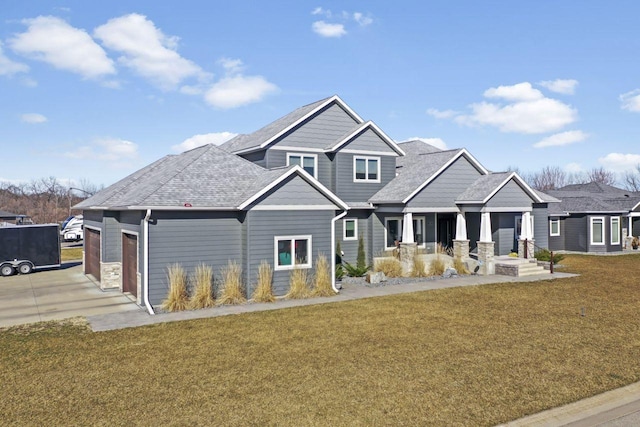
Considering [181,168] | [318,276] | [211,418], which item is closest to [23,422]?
[211,418]

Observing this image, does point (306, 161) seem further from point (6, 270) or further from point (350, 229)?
point (6, 270)

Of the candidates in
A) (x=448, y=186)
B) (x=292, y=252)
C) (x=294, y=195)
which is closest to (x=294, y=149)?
(x=294, y=195)

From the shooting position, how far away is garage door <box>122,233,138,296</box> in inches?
661

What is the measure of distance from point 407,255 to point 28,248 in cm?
1923

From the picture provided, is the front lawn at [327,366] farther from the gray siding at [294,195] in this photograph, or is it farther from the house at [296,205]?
the gray siding at [294,195]

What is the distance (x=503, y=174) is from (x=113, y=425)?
21.6m

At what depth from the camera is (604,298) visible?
1628 cm

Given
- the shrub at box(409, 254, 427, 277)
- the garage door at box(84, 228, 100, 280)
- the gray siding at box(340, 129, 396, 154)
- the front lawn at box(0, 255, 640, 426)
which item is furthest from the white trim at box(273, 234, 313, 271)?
the garage door at box(84, 228, 100, 280)

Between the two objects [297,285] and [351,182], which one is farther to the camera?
[351,182]

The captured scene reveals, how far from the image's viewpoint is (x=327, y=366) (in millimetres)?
9250

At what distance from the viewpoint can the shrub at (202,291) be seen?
49.0 feet

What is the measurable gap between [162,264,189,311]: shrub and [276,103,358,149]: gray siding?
31.7 feet

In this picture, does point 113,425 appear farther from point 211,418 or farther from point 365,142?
point 365,142

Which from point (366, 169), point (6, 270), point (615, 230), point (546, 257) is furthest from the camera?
point (615, 230)
